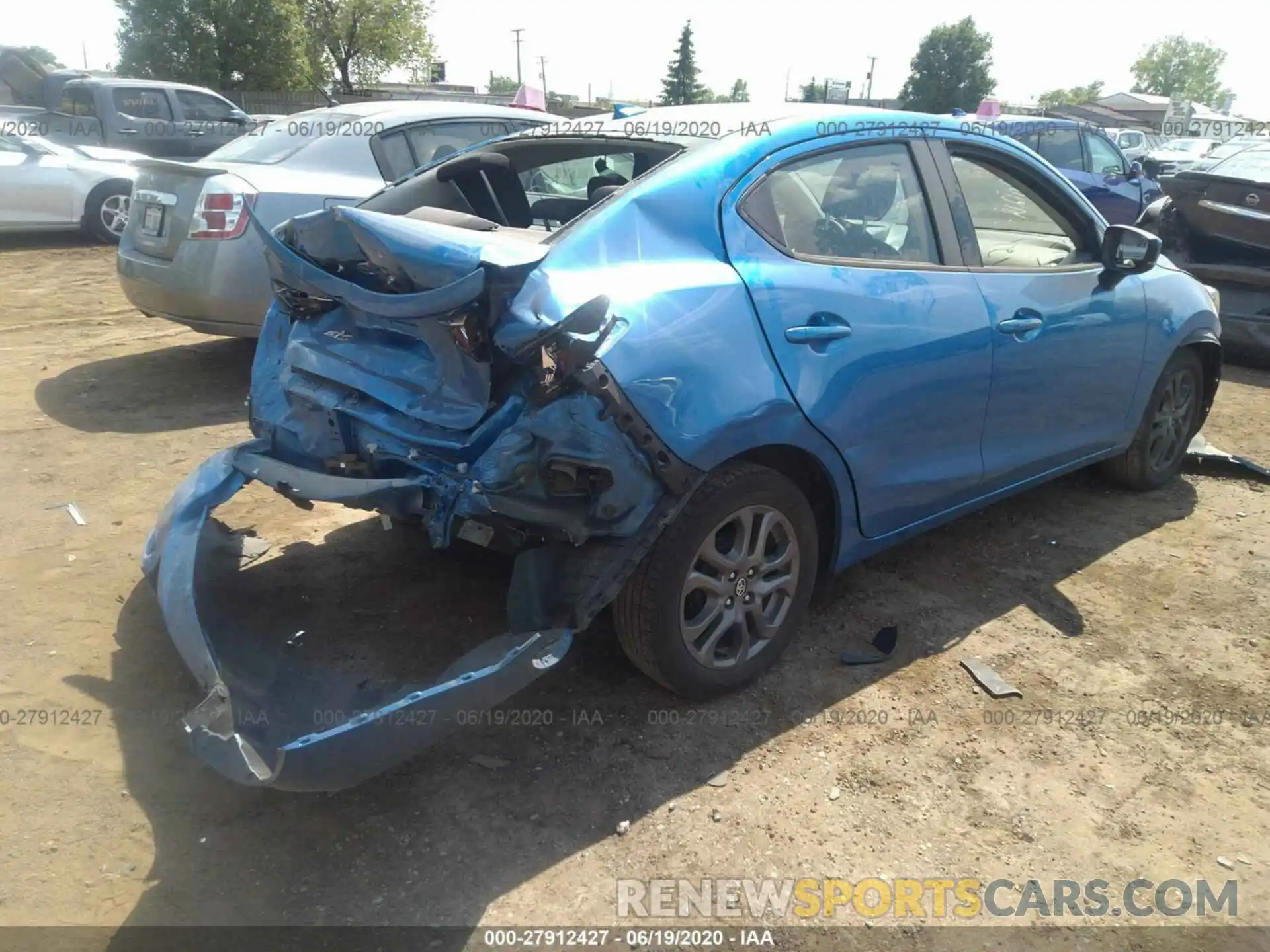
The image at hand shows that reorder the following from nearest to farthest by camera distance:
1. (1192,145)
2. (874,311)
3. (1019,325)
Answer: (874,311) → (1019,325) → (1192,145)

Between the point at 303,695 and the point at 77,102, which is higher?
the point at 77,102

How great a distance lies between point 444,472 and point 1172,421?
388 cm

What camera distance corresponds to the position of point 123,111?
42.2ft

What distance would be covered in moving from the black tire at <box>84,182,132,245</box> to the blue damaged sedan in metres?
8.85

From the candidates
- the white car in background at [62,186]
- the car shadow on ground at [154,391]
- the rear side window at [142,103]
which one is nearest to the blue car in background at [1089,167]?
the car shadow on ground at [154,391]

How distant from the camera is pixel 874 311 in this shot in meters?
3.05

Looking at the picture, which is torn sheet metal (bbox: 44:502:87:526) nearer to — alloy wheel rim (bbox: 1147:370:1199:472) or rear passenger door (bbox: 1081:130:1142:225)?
alloy wheel rim (bbox: 1147:370:1199:472)

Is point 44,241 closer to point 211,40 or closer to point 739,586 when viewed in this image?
point 739,586

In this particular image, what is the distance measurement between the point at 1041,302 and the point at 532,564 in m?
2.27

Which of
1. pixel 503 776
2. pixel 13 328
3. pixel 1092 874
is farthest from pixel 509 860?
pixel 13 328

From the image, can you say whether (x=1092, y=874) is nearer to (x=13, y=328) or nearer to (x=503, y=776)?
(x=503, y=776)

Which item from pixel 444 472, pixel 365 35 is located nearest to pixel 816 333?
pixel 444 472

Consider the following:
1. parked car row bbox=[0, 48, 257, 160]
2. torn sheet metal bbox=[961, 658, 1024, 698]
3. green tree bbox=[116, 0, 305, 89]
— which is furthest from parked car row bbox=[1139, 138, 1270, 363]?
green tree bbox=[116, 0, 305, 89]

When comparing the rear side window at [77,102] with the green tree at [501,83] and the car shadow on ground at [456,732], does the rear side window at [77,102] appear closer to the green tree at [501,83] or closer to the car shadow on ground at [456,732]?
the car shadow on ground at [456,732]
